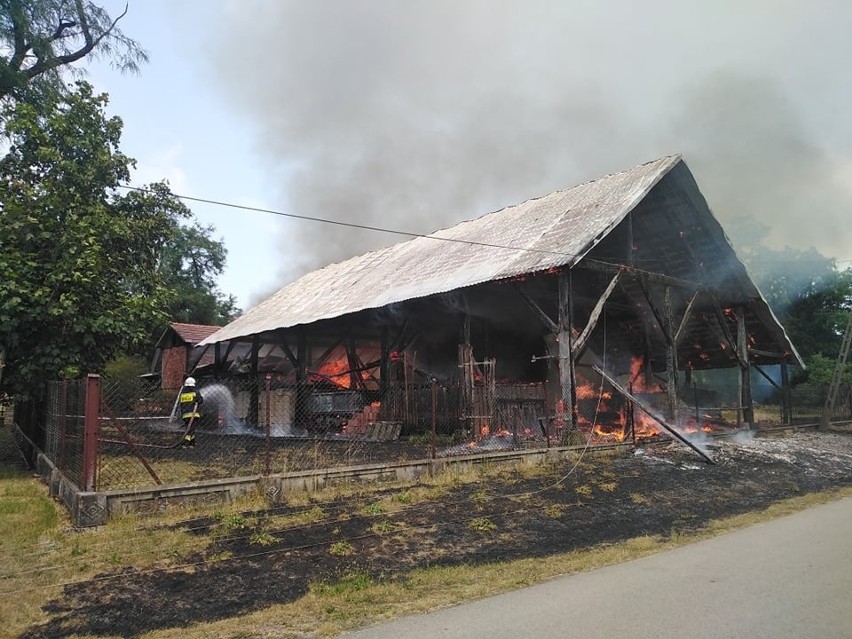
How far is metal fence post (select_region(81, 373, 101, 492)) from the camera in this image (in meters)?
6.52

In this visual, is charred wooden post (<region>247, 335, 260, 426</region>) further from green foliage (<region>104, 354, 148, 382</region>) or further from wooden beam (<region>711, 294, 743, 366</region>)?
wooden beam (<region>711, 294, 743, 366</region>)

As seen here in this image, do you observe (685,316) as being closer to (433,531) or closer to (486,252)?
(486,252)

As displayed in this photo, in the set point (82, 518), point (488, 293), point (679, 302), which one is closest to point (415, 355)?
point (488, 293)

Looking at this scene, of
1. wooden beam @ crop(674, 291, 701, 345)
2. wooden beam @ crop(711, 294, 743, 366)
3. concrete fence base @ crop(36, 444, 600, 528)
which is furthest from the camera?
wooden beam @ crop(711, 294, 743, 366)

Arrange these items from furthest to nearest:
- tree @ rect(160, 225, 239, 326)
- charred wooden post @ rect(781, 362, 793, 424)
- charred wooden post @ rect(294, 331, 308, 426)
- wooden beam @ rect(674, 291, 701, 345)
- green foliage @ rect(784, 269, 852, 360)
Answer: tree @ rect(160, 225, 239, 326)
green foliage @ rect(784, 269, 852, 360)
charred wooden post @ rect(781, 362, 793, 424)
charred wooden post @ rect(294, 331, 308, 426)
wooden beam @ rect(674, 291, 701, 345)

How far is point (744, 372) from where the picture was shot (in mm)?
17547

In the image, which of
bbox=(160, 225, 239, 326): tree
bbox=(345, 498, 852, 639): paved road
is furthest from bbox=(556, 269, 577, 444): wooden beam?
bbox=(160, 225, 239, 326): tree

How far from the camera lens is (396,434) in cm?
1505

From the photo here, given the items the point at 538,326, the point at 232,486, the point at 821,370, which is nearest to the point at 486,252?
the point at 538,326

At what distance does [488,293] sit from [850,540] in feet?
36.7

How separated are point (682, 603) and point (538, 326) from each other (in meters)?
14.8

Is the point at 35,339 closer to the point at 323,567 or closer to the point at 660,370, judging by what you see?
the point at 323,567

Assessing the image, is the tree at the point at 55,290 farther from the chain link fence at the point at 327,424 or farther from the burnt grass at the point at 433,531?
the burnt grass at the point at 433,531

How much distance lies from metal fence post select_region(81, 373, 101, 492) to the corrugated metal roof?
25.1 ft
